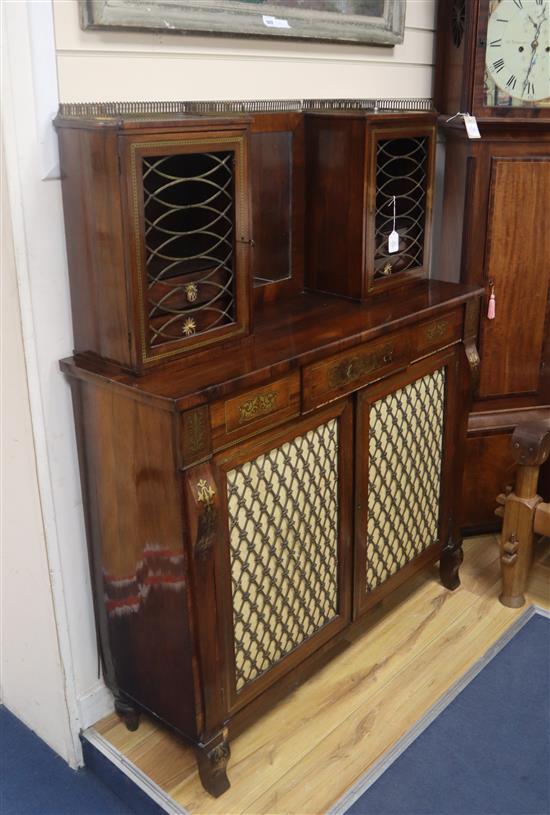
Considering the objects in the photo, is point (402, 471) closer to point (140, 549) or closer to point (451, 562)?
point (451, 562)

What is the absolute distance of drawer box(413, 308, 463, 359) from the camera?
7.10 ft

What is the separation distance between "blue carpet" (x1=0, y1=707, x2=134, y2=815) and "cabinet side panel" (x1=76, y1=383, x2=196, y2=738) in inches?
10.2

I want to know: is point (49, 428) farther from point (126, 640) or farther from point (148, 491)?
point (126, 640)

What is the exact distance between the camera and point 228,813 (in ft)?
6.10

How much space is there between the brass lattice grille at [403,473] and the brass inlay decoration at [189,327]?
56 cm

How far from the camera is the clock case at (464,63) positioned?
2.38 m

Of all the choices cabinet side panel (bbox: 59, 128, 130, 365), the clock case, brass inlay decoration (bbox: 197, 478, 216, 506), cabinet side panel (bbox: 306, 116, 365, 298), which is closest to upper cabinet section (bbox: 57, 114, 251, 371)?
cabinet side panel (bbox: 59, 128, 130, 365)

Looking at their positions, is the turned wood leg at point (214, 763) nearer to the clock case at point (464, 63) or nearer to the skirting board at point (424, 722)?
the skirting board at point (424, 722)

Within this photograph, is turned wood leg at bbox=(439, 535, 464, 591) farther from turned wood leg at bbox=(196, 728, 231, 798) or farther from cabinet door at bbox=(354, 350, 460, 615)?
turned wood leg at bbox=(196, 728, 231, 798)

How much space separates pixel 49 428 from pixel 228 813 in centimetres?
97

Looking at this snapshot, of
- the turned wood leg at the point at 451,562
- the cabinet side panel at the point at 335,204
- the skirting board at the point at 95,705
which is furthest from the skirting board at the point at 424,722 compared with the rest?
the cabinet side panel at the point at 335,204

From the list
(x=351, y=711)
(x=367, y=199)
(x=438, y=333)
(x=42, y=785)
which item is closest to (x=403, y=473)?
(x=438, y=333)

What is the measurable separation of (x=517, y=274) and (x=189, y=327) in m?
1.35

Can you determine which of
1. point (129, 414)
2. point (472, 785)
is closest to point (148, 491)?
point (129, 414)
